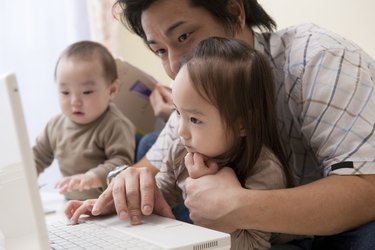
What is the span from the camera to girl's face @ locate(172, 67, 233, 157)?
0.92 m

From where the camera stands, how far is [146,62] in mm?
2814

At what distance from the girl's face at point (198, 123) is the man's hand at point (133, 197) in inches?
4.7

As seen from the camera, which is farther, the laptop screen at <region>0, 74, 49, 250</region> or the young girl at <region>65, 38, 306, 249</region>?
the young girl at <region>65, 38, 306, 249</region>

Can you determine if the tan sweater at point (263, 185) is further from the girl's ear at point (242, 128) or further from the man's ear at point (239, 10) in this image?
the man's ear at point (239, 10)

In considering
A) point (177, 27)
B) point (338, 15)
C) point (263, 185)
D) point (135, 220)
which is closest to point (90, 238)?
point (135, 220)

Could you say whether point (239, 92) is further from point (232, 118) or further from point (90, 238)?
point (90, 238)

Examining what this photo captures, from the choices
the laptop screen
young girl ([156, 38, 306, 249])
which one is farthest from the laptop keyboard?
young girl ([156, 38, 306, 249])

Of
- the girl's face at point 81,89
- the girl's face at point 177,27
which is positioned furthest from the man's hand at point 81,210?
the girl's face at point 81,89

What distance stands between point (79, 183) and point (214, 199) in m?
0.67

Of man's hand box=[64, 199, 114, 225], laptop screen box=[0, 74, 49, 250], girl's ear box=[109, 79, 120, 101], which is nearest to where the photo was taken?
laptop screen box=[0, 74, 49, 250]

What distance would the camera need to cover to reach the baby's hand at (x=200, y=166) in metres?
0.93

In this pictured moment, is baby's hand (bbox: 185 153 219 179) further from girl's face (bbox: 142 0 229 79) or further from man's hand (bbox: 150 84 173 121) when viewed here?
man's hand (bbox: 150 84 173 121)

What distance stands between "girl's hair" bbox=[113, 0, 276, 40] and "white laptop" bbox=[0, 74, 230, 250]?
0.49 m

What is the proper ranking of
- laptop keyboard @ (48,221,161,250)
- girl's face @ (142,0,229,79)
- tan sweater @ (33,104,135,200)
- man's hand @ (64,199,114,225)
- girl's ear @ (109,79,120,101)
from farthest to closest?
girl's ear @ (109,79,120,101)
tan sweater @ (33,104,135,200)
girl's face @ (142,0,229,79)
man's hand @ (64,199,114,225)
laptop keyboard @ (48,221,161,250)
